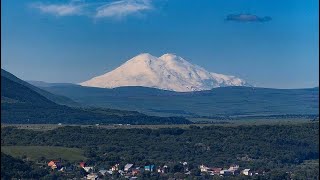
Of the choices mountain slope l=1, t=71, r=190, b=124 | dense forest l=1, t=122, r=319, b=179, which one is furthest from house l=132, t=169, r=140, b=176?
mountain slope l=1, t=71, r=190, b=124

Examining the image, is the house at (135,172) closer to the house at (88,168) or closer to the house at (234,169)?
the house at (88,168)

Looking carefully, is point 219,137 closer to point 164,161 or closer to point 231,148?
point 231,148

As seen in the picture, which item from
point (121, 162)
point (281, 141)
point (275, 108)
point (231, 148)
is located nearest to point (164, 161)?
point (121, 162)

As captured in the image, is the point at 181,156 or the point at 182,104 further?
the point at 182,104

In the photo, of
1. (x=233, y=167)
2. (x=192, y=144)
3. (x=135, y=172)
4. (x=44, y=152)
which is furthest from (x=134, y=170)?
(x=192, y=144)

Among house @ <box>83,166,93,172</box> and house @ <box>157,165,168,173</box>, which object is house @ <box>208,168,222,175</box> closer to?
house @ <box>157,165,168,173</box>

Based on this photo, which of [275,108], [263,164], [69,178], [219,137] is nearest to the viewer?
[69,178]
